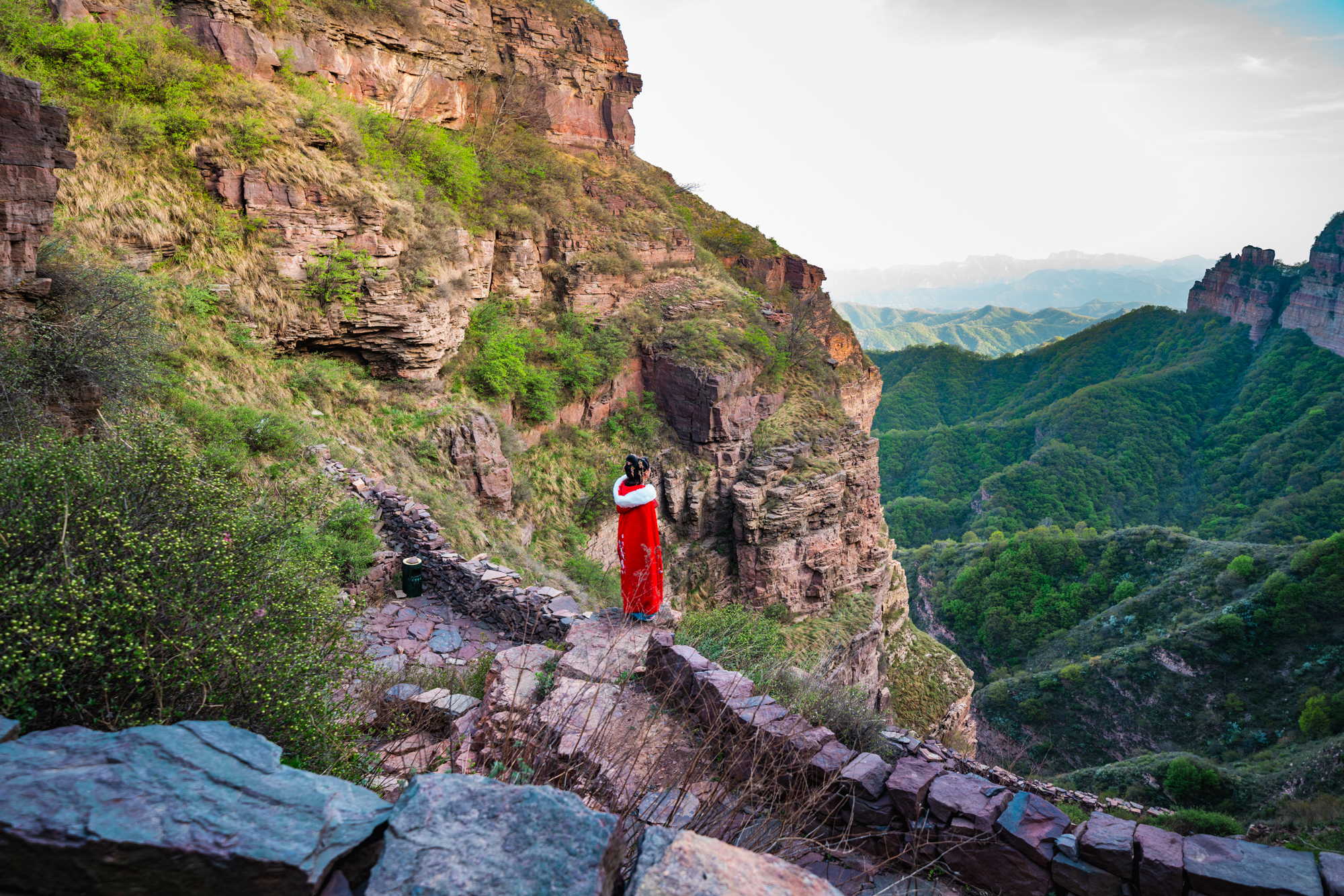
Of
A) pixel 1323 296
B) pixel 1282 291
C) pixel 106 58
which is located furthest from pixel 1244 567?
pixel 1282 291

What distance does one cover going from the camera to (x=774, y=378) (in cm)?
1845

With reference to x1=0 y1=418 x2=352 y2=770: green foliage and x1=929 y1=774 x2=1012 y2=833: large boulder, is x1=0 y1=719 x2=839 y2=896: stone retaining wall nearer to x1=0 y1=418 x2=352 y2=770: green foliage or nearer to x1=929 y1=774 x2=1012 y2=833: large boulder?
x1=0 y1=418 x2=352 y2=770: green foliage

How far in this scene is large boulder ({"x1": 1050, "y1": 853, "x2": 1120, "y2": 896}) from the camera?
11.0 feet

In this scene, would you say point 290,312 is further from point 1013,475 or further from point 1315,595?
point 1013,475

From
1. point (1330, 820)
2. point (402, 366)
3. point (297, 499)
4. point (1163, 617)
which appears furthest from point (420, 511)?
point (1163, 617)

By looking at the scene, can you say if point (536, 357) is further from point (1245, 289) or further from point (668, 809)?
point (1245, 289)

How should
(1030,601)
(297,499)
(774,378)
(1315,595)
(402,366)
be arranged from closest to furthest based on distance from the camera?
1. (297,499)
2. (402,366)
3. (774,378)
4. (1315,595)
5. (1030,601)

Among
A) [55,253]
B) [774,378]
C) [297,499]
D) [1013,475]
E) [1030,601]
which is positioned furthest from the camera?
[1013,475]

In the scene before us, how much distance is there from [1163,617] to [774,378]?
2235cm

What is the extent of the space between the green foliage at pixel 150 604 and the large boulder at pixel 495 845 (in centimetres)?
130

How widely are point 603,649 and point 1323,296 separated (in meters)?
81.3

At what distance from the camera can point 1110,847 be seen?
3.33 metres

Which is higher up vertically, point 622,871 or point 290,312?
point 290,312

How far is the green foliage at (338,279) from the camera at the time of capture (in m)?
10.3
